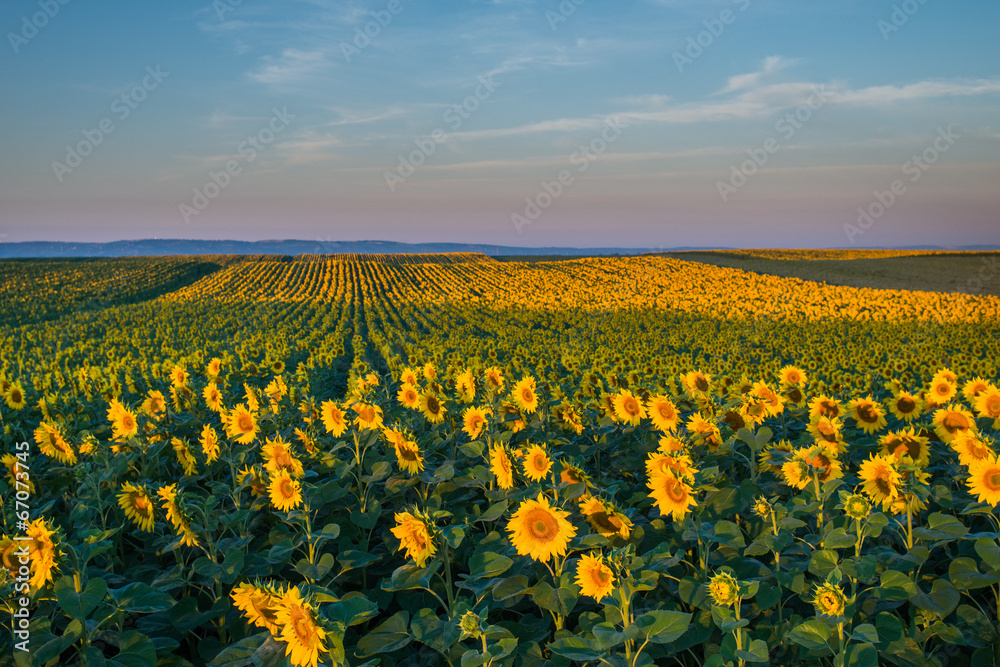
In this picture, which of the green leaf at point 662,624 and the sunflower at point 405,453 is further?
the sunflower at point 405,453

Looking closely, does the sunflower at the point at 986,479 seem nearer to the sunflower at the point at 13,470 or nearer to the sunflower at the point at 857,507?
the sunflower at the point at 857,507

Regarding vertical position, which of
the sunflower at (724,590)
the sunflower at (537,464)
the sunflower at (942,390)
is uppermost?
the sunflower at (942,390)

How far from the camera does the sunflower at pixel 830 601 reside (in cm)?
208

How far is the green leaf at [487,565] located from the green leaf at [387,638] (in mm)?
375

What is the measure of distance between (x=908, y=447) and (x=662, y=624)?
2.65m

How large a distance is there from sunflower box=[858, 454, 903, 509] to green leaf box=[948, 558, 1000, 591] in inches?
15.4

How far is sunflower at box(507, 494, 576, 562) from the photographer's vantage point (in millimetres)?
2715

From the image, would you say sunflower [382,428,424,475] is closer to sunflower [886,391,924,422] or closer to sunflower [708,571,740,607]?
sunflower [708,571,740,607]

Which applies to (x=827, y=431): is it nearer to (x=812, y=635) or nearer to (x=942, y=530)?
(x=942, y=530)

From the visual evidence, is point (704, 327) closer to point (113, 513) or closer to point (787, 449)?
point (787, 449)

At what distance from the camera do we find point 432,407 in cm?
504

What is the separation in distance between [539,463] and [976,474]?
253cm

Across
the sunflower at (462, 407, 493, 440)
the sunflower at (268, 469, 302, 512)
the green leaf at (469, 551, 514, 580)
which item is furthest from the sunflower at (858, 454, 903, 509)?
the sunflower at (268, 469, 302, 512)

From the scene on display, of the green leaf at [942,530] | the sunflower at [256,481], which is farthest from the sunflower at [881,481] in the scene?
the sunflower at [256,481]
